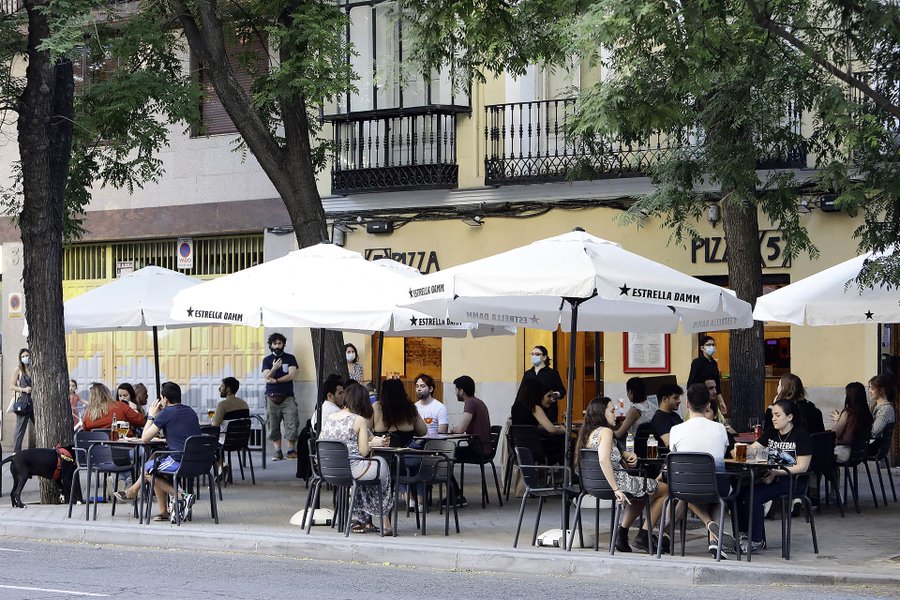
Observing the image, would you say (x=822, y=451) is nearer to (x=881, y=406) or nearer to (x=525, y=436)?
(x=881, y=406)

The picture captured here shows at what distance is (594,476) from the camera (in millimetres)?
11734

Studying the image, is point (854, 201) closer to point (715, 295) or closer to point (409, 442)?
point (715, 295)

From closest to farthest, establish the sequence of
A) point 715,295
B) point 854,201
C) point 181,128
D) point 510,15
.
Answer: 1. point 854,201
2. point 715,295
3. point 510,15
4. point 181,128

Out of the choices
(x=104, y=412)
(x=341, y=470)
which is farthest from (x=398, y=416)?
(x=104, y=412)

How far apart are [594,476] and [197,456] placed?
4.32 metres

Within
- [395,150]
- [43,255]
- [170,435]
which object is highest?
[395,150]

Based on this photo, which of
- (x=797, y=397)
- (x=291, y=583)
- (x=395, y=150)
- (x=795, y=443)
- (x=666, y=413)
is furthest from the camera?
(x=395, y=150)

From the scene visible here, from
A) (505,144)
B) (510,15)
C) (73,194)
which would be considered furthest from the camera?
(505,144)

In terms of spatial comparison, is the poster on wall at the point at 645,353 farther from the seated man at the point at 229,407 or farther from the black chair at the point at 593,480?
the black chair at the point at 593,480

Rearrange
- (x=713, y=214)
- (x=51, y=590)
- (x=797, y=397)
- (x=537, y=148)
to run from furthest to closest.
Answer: (x=537, y=148) → (x=713, y=214) → (x=797, y=397) → (x=51, y=590)

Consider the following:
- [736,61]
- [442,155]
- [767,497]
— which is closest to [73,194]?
[442,155]

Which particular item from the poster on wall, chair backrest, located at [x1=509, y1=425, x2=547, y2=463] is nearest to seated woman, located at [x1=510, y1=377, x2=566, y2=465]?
chair backrest, located at [x1=509, y1=425, x2=547, y2=463]

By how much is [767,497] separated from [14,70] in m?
19.0

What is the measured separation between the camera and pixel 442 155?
2255 cm
